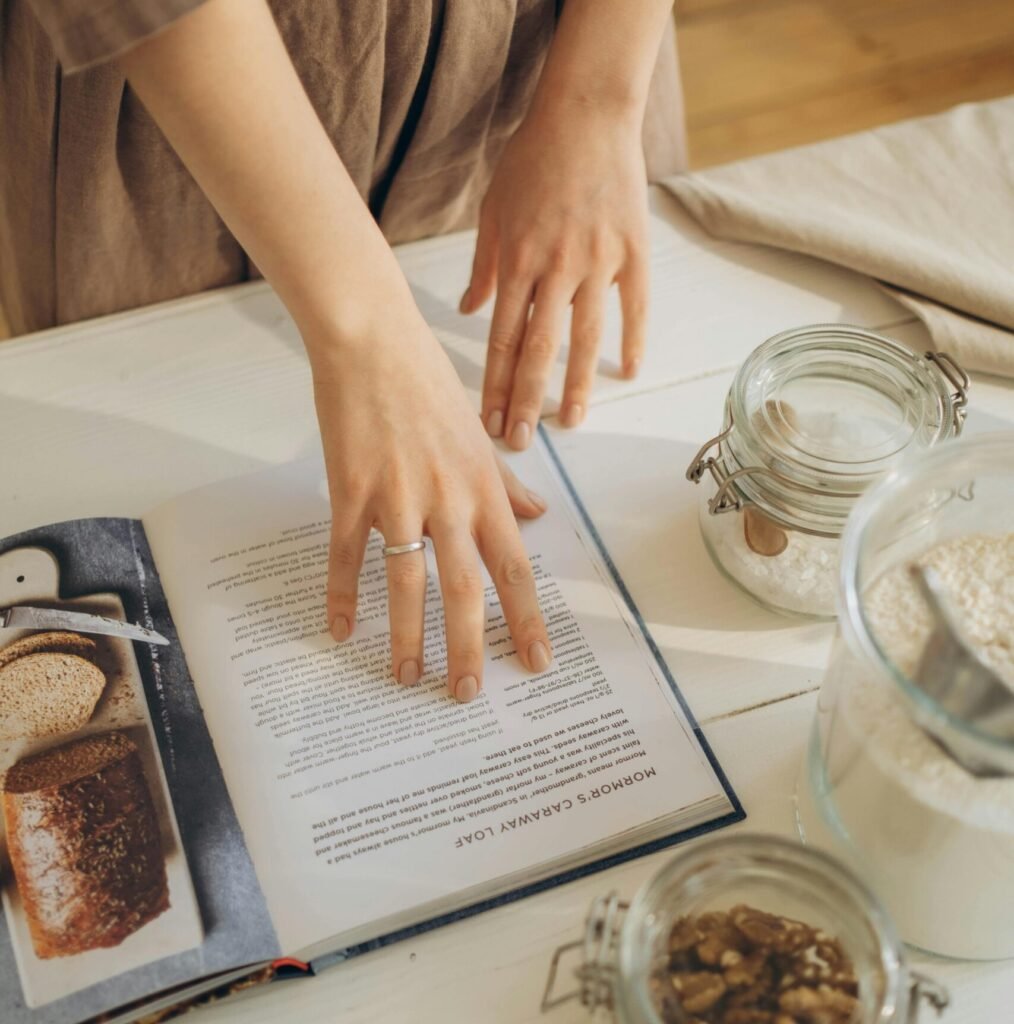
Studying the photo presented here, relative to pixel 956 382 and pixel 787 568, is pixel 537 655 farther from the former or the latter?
pixel 956 382

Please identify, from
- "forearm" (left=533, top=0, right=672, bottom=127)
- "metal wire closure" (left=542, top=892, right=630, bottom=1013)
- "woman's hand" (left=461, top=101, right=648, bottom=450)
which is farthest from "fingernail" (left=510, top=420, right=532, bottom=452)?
"metal wire closure" (left=542, top=892, right=630, bottom=1013)

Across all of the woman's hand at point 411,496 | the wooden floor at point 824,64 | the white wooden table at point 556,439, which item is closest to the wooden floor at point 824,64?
the wooden floor at point 824,64

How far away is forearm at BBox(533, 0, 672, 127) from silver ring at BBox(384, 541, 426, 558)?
339mm

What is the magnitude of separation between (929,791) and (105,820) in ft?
1.25

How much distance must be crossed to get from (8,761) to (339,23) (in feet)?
1.55

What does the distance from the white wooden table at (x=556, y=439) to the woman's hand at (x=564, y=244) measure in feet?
0.13

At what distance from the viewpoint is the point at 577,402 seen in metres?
0.74

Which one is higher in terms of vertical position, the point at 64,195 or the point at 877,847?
the point at 64,195

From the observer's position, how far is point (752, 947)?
420mm

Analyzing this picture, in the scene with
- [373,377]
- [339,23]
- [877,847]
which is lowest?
[877,847]

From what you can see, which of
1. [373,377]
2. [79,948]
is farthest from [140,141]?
[79,948]

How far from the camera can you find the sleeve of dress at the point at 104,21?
1.62 ft

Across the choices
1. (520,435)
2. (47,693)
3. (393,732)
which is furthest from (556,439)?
(47,693)

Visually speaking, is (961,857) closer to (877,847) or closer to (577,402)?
(877,847)
